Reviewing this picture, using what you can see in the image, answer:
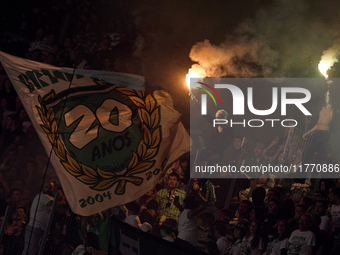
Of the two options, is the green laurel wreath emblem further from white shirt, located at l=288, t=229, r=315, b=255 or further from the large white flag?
white shirt, located at l=288, t=229, r=315, b=255

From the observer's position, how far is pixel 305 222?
471 cm

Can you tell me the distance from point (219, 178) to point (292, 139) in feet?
4.11

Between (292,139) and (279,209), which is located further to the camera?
(292,139)

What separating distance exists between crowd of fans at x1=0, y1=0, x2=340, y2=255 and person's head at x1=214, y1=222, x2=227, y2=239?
1 centimetres

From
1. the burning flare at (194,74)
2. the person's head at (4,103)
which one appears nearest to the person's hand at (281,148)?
the burning flare at (194,74)

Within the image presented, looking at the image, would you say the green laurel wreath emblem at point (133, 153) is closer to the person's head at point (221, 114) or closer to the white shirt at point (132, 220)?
the white shirt at point (132, 220)

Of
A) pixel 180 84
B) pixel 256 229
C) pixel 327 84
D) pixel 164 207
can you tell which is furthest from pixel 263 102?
pixel 256 229

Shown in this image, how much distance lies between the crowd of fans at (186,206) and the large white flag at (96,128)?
45 cm

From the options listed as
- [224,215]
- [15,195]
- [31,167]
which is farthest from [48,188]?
[224,215]

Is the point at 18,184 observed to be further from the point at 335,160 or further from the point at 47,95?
the point at 335,160

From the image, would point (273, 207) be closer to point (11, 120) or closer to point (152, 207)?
point (152, 207)

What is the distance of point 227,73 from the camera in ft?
29.7

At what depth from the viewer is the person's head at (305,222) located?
4.71m

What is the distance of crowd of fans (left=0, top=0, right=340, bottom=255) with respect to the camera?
4.97 meters
